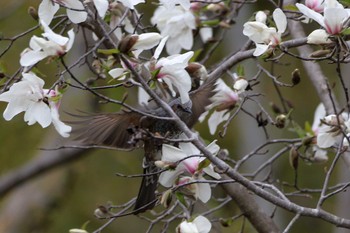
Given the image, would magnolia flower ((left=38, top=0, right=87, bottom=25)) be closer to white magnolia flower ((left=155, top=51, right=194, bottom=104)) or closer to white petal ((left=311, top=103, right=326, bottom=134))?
white magnolia flower ((left=155, top=51, right=194, bottom=104))

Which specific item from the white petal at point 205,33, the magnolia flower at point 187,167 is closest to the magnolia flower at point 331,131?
the magnolia flower at point 187,167

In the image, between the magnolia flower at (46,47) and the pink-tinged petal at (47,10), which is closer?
the magnolia flower at (46,47)

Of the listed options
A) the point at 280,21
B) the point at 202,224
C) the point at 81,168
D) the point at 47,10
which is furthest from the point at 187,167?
the point at 81,168

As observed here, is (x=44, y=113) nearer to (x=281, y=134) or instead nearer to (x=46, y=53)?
(x=46, y=53)

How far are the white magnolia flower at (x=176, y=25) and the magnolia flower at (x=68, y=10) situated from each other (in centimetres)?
75

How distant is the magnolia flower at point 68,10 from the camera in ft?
6.85

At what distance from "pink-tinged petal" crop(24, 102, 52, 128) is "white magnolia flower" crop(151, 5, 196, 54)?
2.88ft

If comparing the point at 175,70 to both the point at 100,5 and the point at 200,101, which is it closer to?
the point at 100,5

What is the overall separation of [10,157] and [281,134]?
2.00m

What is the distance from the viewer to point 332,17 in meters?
1.99

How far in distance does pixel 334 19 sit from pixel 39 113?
2.78 ft

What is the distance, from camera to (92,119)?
230cm

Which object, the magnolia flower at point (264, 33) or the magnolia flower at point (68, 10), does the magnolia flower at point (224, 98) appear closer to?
the magnolia flower at point (264, 33)

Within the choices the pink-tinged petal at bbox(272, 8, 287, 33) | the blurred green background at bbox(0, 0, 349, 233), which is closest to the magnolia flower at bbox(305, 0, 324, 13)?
the pink-tinged petal at bbox(272, 8, 287, 33)
